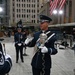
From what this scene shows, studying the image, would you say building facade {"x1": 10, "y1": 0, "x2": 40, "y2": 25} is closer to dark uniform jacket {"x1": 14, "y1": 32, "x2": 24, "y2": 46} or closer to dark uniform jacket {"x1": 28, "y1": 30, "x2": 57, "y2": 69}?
dark uniform jacket {"x1": 14, "y1": 32, "x2": 24, "y2": 46}

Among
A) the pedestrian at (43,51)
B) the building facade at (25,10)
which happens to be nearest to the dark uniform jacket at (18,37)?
the pedestrian at (43,51)

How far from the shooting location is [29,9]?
185 metres

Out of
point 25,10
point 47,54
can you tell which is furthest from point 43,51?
point 25,10

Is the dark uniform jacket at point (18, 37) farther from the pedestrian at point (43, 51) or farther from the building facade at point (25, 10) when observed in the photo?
the building facade at point (25, 10)

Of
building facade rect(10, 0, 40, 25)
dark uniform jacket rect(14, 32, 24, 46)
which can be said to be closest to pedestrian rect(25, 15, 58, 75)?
dark uniform jacket rect(14, 32, 24, 46)

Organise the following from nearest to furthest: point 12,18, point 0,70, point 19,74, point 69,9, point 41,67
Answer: point 0,70, point 41,67, point 19,74, point 69,9, point 12,18

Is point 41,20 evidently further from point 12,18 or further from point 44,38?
point 12,18

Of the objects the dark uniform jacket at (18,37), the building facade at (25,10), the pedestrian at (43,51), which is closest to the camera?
the pedestrian at (43,51)

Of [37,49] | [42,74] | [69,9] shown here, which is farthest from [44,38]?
[69,9]

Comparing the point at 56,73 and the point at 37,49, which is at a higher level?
the point at 37,49

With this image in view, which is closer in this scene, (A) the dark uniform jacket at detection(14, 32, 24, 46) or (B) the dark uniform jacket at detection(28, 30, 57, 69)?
(B) the dark uniform jacket at detection(28, 30, 57, 69)

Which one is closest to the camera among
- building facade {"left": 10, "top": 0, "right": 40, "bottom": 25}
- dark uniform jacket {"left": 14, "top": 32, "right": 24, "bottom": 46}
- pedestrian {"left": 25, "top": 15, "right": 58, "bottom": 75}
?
pedestrian {"left": 25, "top": 15, "right": 58, "bottom": 75}

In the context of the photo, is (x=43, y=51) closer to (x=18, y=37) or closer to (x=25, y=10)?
(x=18, y=37)

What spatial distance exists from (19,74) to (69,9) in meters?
49.7
